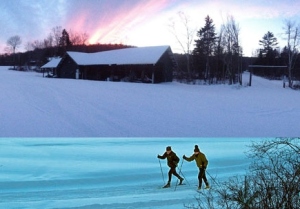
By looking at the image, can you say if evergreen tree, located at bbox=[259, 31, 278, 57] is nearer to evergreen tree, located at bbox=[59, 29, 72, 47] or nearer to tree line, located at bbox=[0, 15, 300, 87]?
tree line, located at bbox=[0, 15, 300, 87]

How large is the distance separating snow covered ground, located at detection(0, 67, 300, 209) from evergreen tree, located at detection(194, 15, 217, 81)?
43.2 feet

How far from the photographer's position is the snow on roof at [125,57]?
94.1 ft

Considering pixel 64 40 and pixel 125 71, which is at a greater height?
pixel 64 40

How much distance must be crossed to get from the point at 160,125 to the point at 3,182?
24.4ft

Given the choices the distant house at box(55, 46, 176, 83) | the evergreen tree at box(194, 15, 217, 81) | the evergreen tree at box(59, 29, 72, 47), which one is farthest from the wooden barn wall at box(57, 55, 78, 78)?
the evergreen tree at box(194, 15, 217, 81)

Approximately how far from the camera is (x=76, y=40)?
4631 centimetres

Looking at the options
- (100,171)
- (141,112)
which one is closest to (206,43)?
(141,112)

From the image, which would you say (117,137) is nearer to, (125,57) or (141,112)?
(141,112)

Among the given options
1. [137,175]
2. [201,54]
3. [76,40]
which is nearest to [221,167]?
[137,175]

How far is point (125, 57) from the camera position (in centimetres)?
3069

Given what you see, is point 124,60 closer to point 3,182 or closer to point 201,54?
point 201,54

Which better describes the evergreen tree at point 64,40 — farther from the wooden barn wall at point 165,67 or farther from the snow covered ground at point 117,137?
the snow covered ground at point 117,137

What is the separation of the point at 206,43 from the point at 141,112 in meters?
22.7

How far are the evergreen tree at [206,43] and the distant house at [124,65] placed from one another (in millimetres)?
6449
